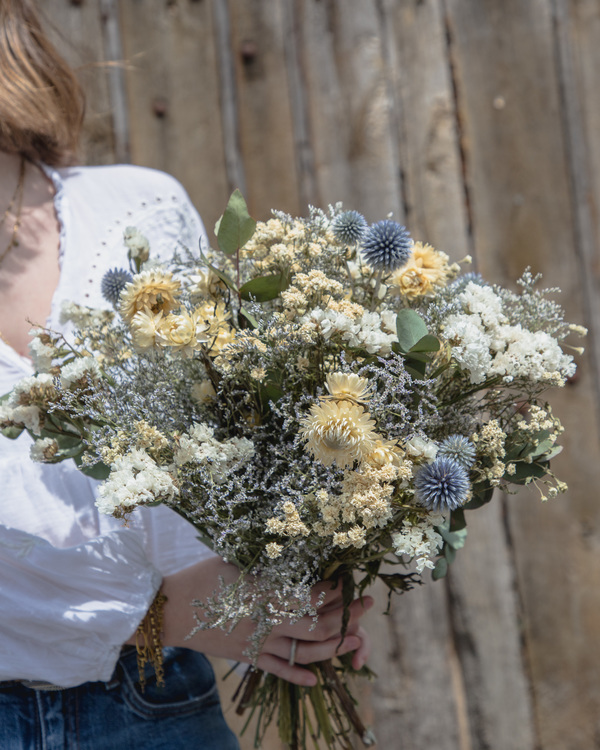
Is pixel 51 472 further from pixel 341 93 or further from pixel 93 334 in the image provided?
pixel 341 93

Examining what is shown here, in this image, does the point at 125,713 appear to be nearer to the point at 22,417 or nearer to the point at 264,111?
the point at 22,417

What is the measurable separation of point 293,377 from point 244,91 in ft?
3.97

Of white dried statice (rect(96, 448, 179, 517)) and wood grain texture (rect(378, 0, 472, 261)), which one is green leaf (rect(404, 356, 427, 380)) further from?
wood grain texture (rect(378, 0, 472, 261))

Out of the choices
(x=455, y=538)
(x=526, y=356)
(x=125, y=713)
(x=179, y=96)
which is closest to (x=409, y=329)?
(x=526, y=356)

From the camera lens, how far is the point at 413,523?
0.71 metres

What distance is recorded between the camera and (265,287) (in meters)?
0.77

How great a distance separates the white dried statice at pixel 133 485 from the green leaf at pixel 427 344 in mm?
267

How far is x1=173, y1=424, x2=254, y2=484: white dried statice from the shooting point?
69 cm

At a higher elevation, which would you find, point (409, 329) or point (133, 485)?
point (409, 329)

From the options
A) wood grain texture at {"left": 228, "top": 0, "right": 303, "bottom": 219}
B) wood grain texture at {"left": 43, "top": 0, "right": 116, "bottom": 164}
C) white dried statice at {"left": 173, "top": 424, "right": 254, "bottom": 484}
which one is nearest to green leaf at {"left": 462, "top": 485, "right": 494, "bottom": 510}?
white dried statice at {"left": 173, "top": 424, "right": 254, "bottom": 484}

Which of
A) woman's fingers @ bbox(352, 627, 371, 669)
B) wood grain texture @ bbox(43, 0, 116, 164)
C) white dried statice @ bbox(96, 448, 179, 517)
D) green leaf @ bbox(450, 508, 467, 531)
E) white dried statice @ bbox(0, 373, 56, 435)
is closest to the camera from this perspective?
white dried statice @ bbox(96, 448, 179, 517)

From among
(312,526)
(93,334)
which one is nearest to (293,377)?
(312,526)

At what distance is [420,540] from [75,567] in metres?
0.45

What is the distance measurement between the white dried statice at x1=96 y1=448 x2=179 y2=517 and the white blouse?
16 centimetres
